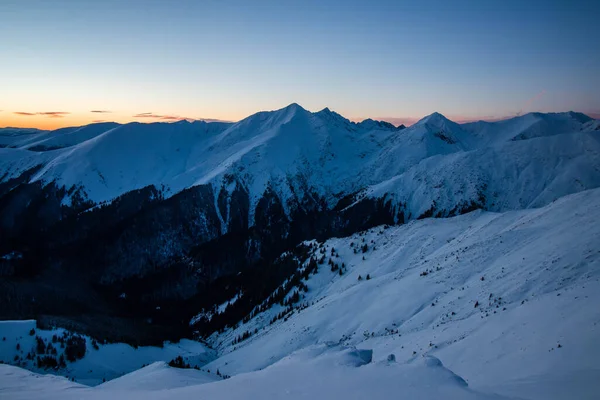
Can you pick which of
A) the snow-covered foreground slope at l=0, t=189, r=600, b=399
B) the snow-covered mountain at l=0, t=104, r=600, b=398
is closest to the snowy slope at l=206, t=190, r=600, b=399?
the snow-covered foreground slope at l=0, t=189, r=600, b=399

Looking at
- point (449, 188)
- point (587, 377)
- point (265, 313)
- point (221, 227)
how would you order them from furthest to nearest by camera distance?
point (221, 227), point (449, 188), point (265, 313), point (587, 377)

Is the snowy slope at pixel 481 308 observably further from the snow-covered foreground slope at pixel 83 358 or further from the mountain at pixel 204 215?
the mountain at pixel 204 215

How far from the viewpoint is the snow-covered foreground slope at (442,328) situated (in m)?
14.7

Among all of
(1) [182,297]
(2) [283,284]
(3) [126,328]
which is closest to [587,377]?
(2) [283,284]

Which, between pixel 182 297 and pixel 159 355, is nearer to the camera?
pixel 159 355

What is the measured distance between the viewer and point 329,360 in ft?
58.1

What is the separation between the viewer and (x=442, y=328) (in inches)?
1324

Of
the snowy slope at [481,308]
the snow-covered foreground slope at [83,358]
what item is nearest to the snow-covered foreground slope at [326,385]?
the snowy slope at [481,308]

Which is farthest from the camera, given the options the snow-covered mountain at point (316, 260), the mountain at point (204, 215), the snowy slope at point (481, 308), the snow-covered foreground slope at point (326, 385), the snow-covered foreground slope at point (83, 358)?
the mountain at point (204, 215)

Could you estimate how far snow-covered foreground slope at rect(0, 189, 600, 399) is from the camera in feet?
48.1

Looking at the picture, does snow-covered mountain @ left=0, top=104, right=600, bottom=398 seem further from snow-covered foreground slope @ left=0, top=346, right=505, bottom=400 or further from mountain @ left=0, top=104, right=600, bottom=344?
mountain @ left=0, top=104, right=600, bottom=344

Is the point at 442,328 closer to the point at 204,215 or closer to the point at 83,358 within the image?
the point at 83,358

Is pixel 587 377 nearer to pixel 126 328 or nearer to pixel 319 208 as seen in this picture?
pixel 126 328

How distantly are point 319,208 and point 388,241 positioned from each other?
335ft
